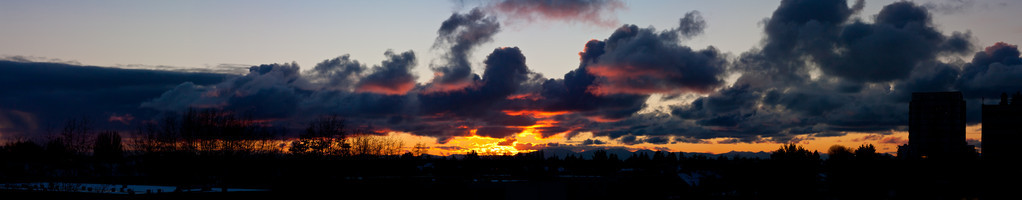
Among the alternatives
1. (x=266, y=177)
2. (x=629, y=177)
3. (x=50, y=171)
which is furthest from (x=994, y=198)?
(x=50, y=171)

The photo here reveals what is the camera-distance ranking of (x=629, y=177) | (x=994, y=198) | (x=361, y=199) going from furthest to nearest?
(x=994, y=198), (x=629, y=177), (x=361, y=199)

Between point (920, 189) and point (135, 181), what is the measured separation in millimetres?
122926

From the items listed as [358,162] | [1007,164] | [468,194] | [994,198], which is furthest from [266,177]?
[1007,164]

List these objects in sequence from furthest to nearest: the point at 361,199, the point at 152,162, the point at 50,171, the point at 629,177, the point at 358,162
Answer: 1. the point at 358,162
2. the point at 152,162
3. the point at 50,171
4. the point at 629,177
5. the point at 361,199

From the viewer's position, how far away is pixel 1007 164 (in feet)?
652

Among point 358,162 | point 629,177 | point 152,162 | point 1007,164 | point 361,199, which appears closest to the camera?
point 361,199

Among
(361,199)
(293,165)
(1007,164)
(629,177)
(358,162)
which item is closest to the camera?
(361,199)

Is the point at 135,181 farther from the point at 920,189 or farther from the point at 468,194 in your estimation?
the point at 920,189

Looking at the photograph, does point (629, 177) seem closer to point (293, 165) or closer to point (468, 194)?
point (468, 194)

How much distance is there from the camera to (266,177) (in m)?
143

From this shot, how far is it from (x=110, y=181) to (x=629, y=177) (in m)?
79.1

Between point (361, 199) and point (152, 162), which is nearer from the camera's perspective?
point (361, 199)

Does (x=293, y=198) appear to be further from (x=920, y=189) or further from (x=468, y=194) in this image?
(x=920, y=189)

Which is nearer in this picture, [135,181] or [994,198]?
[994,198]
